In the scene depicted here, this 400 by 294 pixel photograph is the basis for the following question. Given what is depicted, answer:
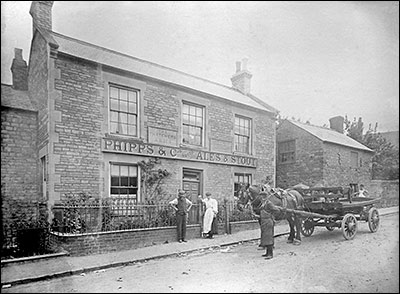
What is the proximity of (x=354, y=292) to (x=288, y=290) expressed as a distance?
2.47 feet

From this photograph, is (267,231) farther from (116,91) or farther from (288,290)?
(116,91)

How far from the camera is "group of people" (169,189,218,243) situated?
23.6 ft

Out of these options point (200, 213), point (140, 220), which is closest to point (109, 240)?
point (140, 220)

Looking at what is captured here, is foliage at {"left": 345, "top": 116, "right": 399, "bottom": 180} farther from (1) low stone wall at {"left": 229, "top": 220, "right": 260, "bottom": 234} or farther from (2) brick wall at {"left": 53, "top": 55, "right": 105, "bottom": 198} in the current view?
(1) low stone wall at {"left": 229, "top": 220, "right": 260, "bottom": 234}

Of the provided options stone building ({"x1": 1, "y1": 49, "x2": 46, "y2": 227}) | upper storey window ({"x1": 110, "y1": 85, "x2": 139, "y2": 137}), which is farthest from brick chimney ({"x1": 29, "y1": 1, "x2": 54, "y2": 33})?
stone building ({"x1": 1, "y1": 49, "x2": 46, "y2": 227})

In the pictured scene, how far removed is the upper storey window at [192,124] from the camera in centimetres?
762

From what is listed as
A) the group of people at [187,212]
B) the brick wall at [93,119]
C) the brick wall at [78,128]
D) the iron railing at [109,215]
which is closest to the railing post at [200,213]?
the group of people at [187,212]

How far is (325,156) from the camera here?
5.58 m

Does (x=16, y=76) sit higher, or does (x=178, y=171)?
(x=16, y=76)

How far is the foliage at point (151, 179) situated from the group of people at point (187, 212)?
469 millimetres

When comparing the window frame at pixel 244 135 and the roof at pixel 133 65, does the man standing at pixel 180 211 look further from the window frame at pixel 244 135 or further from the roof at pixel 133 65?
the window frame at pixel 244 135

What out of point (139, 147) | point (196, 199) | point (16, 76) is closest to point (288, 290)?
point (139, 147)

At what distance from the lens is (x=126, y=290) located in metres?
3.64

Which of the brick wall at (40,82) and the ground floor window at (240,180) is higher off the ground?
the brick wall at (40,82)
